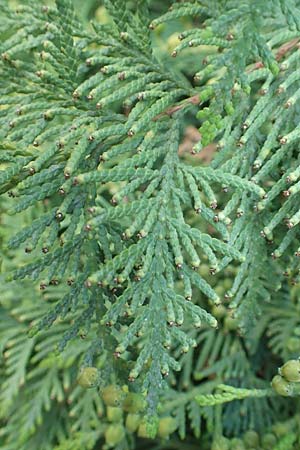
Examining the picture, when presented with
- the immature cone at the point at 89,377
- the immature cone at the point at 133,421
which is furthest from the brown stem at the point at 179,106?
the immature cone at the point at 133,421

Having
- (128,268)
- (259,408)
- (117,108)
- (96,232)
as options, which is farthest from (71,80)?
(259,408)

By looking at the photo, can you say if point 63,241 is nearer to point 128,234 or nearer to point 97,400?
point 128,234

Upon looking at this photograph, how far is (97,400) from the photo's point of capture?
202 cm

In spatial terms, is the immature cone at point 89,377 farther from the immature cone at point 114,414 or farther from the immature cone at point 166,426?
the immature cone at point 166,426

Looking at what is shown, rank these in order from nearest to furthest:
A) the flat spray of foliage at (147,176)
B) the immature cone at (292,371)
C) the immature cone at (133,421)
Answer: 1. the flat spray of foliage at (147,176)
2. the immature cone at (292,371)
3. the immature cone at (133,421)

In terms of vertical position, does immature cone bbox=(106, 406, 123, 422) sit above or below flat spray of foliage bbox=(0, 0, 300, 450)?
below

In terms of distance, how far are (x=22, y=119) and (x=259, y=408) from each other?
3.73 feet

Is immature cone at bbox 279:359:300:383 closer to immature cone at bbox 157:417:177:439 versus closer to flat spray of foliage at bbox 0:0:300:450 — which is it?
flat spray of foliage at bbox 0:0:300:450

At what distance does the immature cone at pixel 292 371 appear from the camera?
141 centimetres

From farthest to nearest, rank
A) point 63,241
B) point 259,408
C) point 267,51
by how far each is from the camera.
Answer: point 259,408 < point 63,241 < point 267,51

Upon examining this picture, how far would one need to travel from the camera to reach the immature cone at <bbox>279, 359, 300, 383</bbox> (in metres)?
1.41

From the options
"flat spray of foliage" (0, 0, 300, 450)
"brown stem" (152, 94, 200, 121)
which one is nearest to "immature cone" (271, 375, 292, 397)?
"flat spray of foliage" (0, 0, 300, 450)

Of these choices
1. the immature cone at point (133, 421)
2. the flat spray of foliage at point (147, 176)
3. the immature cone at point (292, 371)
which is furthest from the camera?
the immature cone at point (133, 421)

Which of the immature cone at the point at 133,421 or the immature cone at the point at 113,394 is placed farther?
the immature cone at the point at 133,421
